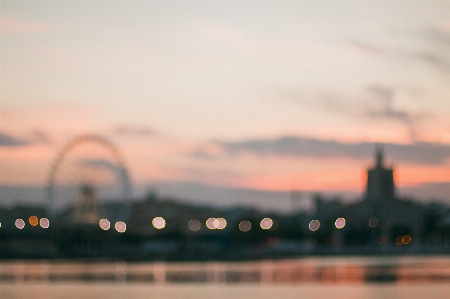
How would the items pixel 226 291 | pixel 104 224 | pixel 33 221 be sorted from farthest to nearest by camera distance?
pixel 104 224
pixel 33 221
pixel 226 291

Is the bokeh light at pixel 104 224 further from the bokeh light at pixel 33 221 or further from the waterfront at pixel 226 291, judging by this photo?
the waterfront at pixel 226 291

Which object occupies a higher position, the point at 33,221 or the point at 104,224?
the point at 104,224

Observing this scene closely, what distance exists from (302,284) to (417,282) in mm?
7916

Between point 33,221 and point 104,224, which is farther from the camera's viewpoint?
point 104,224

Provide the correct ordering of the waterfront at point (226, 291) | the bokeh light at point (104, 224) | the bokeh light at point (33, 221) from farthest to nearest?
1. the bokeh light at point (104, 224)
2. the bokeh light at point (33, 221)
3. the waterfront at point (226, 291)

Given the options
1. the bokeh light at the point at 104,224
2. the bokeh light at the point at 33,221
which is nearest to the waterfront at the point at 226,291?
the bokeh light at the point at 33,221

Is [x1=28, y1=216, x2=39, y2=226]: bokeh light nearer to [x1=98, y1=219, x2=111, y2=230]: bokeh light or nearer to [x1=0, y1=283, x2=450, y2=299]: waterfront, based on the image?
[x1=98, y1=219, x2=111, y2=230]: bokeh light

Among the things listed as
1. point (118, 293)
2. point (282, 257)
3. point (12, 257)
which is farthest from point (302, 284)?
point (12, 257)

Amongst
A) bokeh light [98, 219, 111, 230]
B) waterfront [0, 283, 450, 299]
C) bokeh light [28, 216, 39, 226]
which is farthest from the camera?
bokeh light [98, 219, 111, 230]

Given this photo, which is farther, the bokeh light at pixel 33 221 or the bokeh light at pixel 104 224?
the bokeh light at pixel 104 224

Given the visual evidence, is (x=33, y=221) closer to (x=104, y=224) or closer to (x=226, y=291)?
(x=104, y=224)

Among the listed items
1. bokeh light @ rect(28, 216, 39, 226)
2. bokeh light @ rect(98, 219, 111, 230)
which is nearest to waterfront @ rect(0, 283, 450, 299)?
bokeh light @ rect(28, 216, 39, 226)

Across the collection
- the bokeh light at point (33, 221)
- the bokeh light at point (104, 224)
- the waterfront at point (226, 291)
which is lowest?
the waterfront at point (226, 291)

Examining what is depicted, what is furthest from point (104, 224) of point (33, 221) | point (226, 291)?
point (226, 291)
